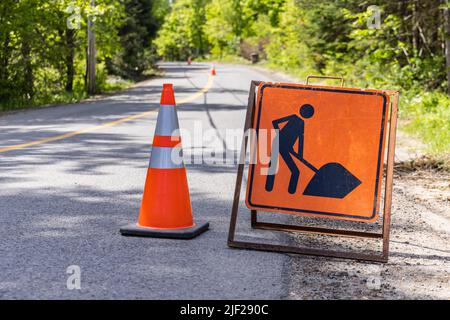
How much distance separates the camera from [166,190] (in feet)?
18.0

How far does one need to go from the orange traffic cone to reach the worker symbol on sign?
2.13ft

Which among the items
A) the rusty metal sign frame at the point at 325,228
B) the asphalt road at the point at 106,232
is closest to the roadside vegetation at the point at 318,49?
the asphalt road at the point at 106,232

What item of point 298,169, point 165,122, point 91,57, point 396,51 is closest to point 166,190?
point 165,122

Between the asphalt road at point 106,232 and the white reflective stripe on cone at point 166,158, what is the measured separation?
1.85ft

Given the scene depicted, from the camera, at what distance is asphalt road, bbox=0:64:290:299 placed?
4.13 meters

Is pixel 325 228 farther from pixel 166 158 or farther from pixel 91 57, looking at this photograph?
pixel 91 57

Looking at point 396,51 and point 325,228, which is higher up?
point 396,51

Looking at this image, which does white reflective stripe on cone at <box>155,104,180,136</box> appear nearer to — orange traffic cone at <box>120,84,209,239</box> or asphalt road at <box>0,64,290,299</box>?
orange traffic cone at <box>120,84,209,239</box>

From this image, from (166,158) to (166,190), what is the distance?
0.24 meters

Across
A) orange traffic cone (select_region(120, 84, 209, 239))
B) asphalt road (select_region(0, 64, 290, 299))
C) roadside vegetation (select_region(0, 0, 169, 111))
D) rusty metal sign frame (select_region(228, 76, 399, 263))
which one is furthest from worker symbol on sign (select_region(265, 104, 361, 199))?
roadside vegetation (select_region(0, 0, 169, 111))

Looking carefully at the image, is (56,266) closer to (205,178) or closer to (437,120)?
(205,178)

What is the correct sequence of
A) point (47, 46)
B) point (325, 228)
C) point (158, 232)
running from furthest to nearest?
point (47, 46)
point (325, 228)
point (158, 232)
